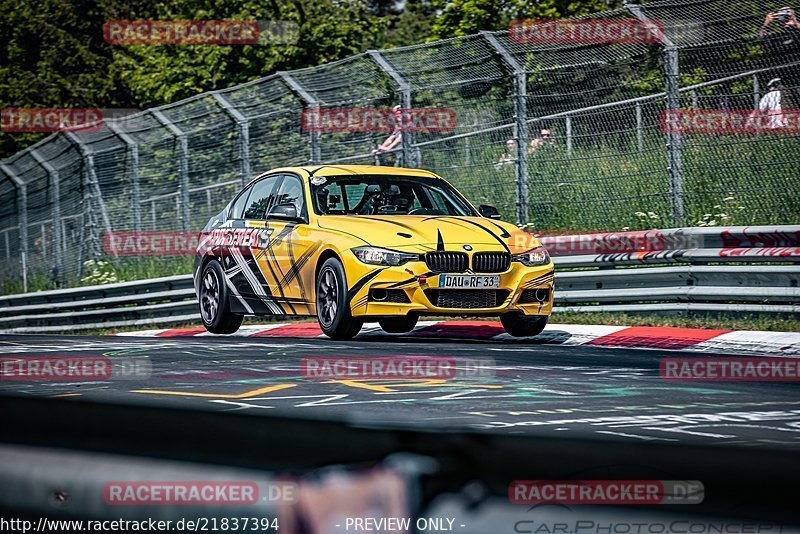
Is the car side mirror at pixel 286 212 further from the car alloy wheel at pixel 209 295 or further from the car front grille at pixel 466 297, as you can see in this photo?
the car alloy wheel at pixel 209 295

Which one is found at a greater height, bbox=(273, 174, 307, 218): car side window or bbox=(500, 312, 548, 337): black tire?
bbox=(273, 174, 307, 218): car side window

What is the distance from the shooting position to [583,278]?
1340 centimetres

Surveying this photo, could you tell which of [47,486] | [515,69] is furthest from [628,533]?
[515,69]

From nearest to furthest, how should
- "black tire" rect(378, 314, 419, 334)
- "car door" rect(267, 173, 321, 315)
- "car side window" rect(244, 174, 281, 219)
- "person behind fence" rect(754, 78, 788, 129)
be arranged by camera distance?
"car door" rect(267, 173, 321, 315), "person behind fence" rect(754, 78, 788, 129), "car side window" rect(244, 174, 281, 219), "black tire" rect(378, 314, 419, 334)

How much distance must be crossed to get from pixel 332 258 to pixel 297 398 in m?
3.91

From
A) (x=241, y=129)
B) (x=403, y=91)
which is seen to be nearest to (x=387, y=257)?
(x=403, y=91)

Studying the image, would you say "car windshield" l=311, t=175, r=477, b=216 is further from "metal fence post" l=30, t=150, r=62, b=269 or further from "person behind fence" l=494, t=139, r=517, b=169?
"metal fence post" l=30, t=150, r=62, b=269

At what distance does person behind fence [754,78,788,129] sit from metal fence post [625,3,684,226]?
96 centimetres

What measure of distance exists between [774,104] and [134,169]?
12684mm

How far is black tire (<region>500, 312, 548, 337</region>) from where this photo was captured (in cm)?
1150

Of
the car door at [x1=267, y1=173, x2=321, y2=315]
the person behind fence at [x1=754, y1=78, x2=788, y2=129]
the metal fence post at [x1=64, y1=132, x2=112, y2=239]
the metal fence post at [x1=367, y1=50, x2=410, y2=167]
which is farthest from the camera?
the metal fence post at [x1=64, y1=132, x2=112, y2=239]

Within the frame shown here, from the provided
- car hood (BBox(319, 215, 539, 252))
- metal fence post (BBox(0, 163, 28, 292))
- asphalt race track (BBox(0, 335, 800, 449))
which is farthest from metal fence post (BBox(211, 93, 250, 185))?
metal fence post (BBox(0, 163, 28, 292))

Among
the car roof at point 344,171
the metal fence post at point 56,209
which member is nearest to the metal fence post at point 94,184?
the metal fence post at point 56,209

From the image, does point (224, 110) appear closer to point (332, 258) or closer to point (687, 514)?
point (332, 258)
